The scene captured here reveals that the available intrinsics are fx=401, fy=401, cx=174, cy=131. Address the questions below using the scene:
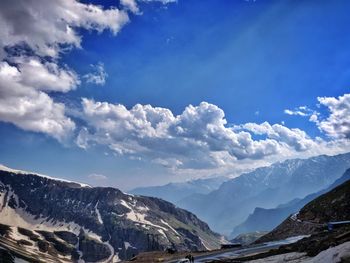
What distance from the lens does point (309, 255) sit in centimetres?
4375

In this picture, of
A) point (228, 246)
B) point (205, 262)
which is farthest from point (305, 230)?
point (205, 262)

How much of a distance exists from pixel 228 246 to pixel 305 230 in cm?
2544

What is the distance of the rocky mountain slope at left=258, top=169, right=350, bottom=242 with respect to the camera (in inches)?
3920

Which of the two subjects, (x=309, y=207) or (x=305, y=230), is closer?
(x=305, y=230)

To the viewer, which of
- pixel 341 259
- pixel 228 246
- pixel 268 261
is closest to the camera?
pixel 341 259

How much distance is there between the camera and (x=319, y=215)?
106 metres

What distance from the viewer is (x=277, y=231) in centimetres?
11806

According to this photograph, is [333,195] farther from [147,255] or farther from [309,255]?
[309,255]

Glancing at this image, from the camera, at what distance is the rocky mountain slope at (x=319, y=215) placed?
99.6 metres

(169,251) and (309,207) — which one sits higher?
(309,207)

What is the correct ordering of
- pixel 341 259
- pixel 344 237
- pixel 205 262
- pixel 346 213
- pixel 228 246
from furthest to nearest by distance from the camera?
pixel 228 246 → pixel 346 213 → pixel 205 262 → pixel 344 237 → pixel 341 259

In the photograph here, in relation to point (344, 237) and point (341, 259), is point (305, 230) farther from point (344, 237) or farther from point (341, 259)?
point (341, 259)

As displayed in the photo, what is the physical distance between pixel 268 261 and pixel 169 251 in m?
69.8

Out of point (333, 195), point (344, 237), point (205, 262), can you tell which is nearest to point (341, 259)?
point (344, 237)
